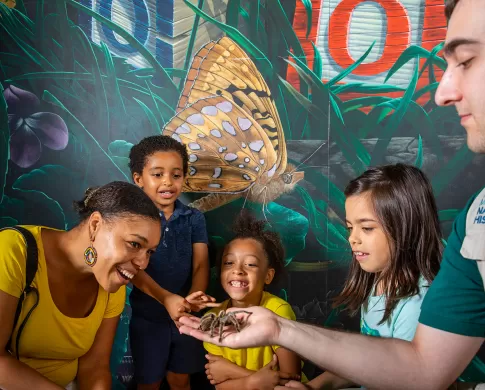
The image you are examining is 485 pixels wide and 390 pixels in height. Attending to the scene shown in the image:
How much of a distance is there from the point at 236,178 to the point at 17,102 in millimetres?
1434

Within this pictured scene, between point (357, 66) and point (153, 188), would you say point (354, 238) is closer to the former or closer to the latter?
point (153, 188)

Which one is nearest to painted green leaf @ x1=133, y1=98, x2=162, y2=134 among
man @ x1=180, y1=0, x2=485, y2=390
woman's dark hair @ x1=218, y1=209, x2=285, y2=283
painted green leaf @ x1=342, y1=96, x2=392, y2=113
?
woman's dark hair @ x1=218, y1=209, x2=285, y2=283

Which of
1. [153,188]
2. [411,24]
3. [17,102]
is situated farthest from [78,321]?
[411,24]

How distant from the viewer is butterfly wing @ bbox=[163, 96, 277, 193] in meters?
3.11

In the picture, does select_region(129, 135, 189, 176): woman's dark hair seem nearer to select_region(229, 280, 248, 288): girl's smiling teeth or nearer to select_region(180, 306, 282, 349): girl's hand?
select_region(229, 280, 248, 288): girl's smiling teeth

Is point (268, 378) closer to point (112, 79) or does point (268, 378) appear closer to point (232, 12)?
point (112, 79)

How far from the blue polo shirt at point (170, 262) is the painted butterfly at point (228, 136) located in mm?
294

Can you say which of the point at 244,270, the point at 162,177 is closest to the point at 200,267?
the point at 244,270

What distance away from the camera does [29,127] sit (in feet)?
10.2

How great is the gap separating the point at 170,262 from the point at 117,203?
0.86m

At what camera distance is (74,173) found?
315 centimetres

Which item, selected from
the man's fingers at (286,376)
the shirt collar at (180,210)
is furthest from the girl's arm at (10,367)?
the shirt collar at (180,210)

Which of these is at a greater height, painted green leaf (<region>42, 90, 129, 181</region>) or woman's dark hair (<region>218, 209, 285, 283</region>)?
painted green leaf (<region>42, 90, 129, 181</region>)

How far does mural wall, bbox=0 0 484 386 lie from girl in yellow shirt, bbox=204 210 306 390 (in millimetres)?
254
